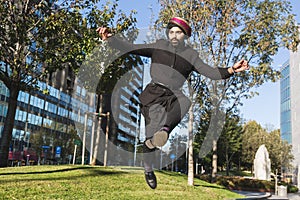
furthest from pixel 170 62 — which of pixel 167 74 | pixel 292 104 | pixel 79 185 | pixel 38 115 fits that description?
pixel 292 104

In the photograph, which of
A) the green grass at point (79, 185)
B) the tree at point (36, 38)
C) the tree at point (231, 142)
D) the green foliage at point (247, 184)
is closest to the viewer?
the green grass at point (79, 185)

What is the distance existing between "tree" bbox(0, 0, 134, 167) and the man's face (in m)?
13.7

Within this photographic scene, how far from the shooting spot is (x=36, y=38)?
18984 millimetres

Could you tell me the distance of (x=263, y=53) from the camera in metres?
25.6

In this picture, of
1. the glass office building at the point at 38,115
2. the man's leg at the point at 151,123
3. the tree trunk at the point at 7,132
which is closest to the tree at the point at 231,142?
the glass office building at the point at 38,115

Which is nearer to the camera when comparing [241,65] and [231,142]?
[241,65]

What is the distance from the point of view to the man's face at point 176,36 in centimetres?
462

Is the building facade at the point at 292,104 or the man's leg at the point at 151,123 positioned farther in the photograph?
the building facade at the point at 292,104

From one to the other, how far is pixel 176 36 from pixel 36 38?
15799 mm

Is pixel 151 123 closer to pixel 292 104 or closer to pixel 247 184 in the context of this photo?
pixel 247 184

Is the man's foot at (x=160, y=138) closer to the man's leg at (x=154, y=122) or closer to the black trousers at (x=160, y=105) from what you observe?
the man's leg at (x=154, y=122)

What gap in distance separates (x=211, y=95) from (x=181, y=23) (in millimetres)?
20950

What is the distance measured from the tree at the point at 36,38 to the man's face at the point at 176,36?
13.7 m

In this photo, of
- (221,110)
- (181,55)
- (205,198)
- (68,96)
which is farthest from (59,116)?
(181,55)
